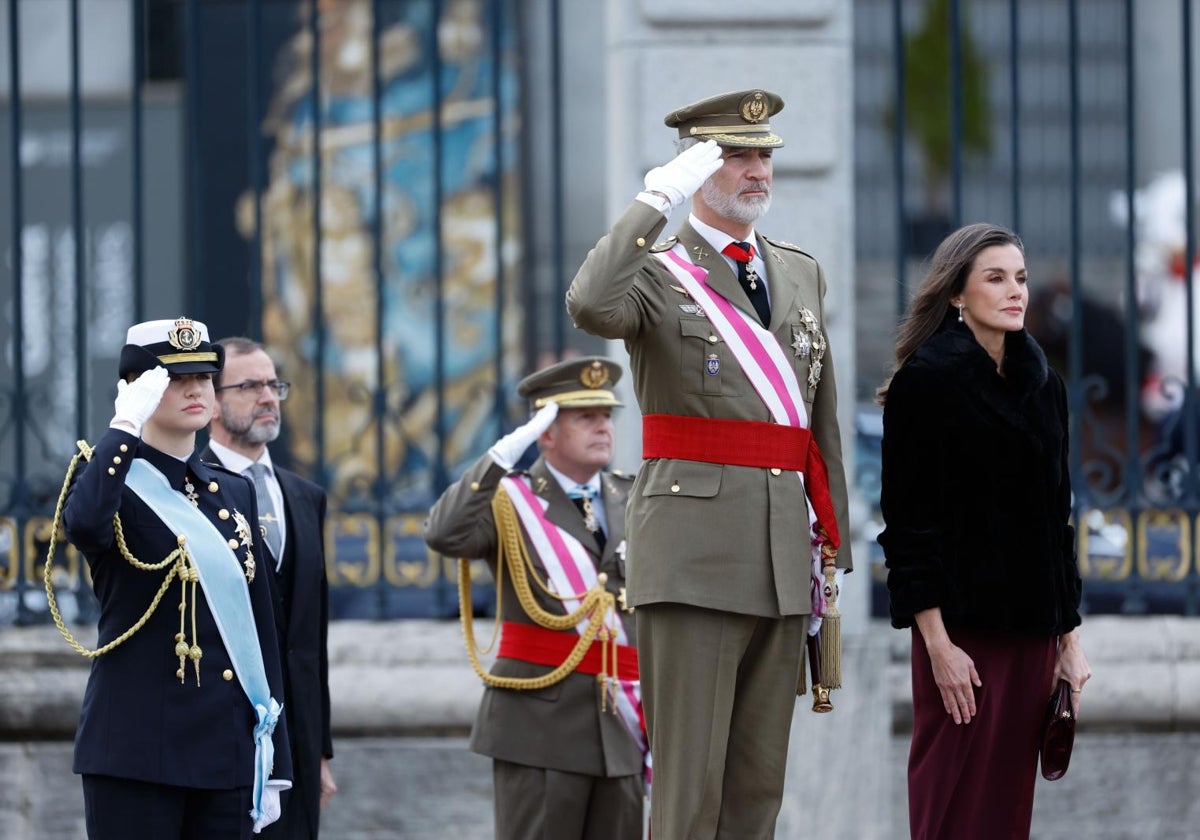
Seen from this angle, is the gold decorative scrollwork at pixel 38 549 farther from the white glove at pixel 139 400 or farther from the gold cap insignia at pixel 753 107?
the gold cap insignia at pixel 753 107

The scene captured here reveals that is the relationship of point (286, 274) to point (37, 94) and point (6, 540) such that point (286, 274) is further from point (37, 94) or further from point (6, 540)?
point (6, 540)

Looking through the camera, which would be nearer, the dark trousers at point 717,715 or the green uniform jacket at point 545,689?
the dark trousers at point 717,715

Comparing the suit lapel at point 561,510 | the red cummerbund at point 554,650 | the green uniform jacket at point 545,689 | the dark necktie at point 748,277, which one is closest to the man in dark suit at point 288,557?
the green uniform jacket at point 545,689

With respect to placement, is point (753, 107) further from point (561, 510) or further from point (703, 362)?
point (561, 510)

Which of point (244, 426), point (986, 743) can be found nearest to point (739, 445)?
point (986, 743)

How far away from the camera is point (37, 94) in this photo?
1033cm

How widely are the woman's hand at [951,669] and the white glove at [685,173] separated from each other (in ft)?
3.36

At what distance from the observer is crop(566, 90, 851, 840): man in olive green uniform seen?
439 cm

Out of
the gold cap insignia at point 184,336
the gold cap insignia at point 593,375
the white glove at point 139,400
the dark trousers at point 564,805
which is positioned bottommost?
the dark trousers at point 564,805

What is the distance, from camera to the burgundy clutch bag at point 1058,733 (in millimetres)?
4504

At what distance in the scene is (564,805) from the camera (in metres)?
5.40

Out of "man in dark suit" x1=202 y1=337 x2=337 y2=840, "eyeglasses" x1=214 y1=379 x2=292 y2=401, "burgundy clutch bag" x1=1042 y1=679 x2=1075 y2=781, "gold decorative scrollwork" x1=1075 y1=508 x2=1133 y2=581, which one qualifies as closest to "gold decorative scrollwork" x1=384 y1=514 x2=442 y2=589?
"man in dark suit" x1=202 y1=337 x2=337 y2=840

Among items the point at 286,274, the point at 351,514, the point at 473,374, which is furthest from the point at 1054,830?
the point at 286,274

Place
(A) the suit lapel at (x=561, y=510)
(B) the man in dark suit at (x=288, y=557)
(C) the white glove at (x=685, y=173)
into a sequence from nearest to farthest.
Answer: (C) the white glove at (x=685, y=173), (B) the man in dark suit at (x=288, y=557), (A) the suit lapel at (x=561, y=510)
